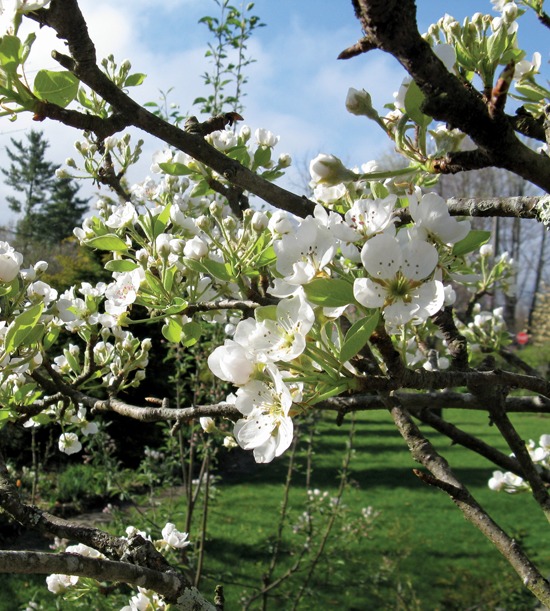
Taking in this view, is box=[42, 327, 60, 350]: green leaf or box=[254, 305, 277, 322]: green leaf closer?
box=[254, 305, 277, 322]: green leaf

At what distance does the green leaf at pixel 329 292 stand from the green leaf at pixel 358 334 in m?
0.04

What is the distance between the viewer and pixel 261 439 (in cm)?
84

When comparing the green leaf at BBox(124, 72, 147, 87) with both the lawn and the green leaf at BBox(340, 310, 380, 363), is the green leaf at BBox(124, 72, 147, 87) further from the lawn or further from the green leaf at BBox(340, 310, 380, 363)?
the lawn

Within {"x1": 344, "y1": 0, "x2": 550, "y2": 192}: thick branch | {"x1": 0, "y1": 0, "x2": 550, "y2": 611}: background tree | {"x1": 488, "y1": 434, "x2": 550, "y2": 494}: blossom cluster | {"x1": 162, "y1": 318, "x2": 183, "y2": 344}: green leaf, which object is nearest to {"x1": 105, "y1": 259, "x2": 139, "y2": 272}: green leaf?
{"x1": 0, "y1": 0, "x2": 550, "y2": 611}: background tree

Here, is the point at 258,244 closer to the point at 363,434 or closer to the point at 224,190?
the point at 224,190

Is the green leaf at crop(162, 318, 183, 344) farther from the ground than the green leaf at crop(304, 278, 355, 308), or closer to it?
closer to it

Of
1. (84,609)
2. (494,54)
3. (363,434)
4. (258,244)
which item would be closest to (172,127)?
(258,244)

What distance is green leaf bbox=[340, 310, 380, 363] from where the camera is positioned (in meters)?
0.73

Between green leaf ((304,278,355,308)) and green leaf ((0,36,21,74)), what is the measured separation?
22.3 inches

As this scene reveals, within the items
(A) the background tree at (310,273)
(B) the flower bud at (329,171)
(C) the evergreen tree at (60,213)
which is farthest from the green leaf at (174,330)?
(C) the evergreen tree at (60,213)

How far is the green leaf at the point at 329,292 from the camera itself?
75 centimetres

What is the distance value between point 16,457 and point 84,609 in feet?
14.4

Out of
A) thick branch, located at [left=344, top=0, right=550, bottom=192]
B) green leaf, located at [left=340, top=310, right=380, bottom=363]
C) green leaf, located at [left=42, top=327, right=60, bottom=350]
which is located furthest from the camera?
green leaf, located at [left=42, top=327, right=60, bottom=350]

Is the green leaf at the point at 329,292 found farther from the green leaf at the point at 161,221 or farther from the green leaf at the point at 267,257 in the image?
the green leaf at the point at 161,221
